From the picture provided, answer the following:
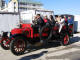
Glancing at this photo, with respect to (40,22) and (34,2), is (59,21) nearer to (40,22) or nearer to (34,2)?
(40,22)

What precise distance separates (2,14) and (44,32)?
4.28m

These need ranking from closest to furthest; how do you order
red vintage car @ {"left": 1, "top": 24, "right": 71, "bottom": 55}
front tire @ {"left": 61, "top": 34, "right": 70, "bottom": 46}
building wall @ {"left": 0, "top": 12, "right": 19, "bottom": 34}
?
red vintage car @ {"left": 1, "top": 24, "right": 71, "bottom": 55}
front tire @ {"left": 61, "top": 34, "right": 70, "bottom": 46}
building wall @ {"left": 0, "top": 12, "right": 19, "bottom": 34}

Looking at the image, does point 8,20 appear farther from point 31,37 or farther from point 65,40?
point 65,40

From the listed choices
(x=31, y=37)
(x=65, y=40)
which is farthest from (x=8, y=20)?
(x=65, y=40)

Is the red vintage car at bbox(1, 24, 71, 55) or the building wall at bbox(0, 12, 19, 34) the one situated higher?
the building wall at bbox(0, 12, 19, 34)

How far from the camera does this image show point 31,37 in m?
7.18

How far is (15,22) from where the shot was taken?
11070 millimetres

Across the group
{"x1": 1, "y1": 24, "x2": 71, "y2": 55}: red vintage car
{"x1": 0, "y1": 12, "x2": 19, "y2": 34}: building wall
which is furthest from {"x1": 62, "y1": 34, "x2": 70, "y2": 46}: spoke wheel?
{"x1": 0, "y1": 12, "x2": 19, "y2": 34}: building wall

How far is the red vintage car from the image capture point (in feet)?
21.2

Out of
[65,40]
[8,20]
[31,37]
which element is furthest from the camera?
[8,20]

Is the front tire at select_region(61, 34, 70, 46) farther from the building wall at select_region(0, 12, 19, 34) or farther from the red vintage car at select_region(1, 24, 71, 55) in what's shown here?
the building wall at select_region(0, 12, 19, 34)

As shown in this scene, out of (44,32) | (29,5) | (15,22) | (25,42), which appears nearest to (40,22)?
(44,32)

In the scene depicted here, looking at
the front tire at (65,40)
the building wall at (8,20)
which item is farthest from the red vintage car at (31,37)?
the building wall at (8,20)

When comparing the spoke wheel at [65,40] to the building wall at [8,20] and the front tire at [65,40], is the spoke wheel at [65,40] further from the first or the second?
the building wall at [8,20]
